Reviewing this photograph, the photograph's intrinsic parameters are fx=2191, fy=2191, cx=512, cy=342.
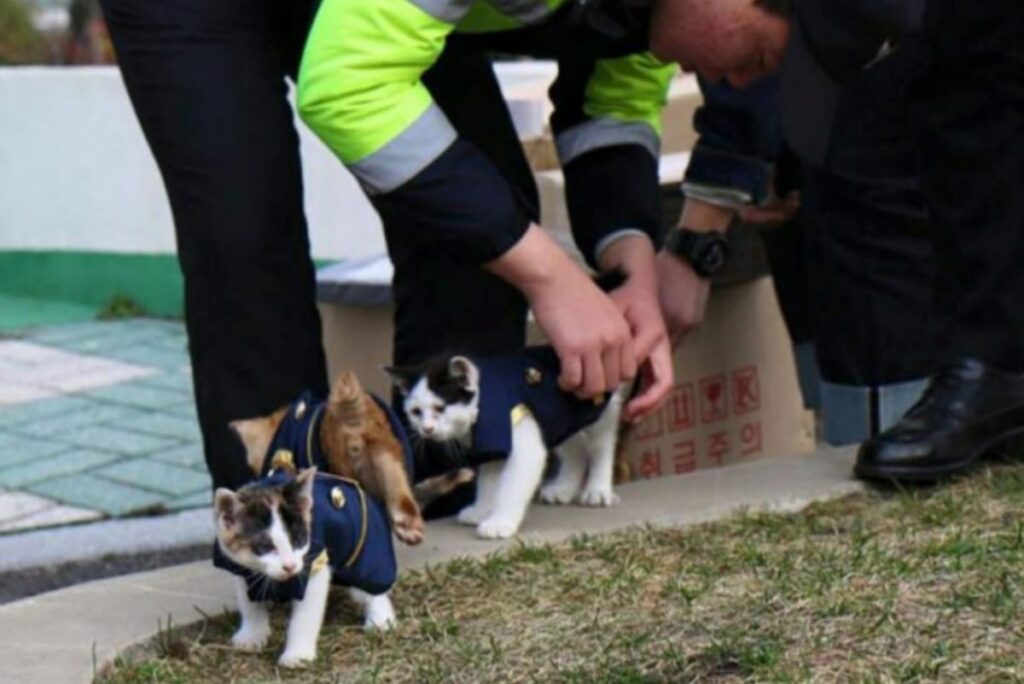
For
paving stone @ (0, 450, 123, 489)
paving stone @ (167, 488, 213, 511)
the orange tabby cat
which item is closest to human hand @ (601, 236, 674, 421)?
the orange tabby cat

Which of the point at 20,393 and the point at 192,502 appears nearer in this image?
the point at 192,502

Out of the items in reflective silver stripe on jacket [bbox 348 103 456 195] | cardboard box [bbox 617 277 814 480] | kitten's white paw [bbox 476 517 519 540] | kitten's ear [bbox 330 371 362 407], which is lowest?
cardboard box [bbox 617 277 814 480]

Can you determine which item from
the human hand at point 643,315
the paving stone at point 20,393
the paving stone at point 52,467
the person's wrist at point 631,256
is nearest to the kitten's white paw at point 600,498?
the human hand at point 643,315

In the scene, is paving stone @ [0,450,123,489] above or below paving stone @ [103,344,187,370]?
above

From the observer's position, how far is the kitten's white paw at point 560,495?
412cm

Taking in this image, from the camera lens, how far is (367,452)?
3352 millimetres

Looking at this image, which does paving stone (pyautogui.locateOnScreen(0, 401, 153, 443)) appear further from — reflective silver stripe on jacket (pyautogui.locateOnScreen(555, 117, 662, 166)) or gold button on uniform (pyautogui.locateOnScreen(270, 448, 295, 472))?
gold button on uniform (pyautogui.locateOnScreen(270, 448, 295, 472))

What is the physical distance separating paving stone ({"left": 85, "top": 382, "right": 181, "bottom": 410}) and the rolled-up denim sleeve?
245cm

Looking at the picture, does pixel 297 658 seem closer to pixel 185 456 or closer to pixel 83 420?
pixel 185 456

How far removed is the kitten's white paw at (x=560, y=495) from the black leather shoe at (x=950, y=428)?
1.76 ft

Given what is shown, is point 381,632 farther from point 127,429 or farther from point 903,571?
point 127,429

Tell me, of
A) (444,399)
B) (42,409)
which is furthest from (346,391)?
(42,409)

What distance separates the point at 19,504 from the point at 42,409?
102cm

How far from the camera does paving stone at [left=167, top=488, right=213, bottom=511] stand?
5.29 m
